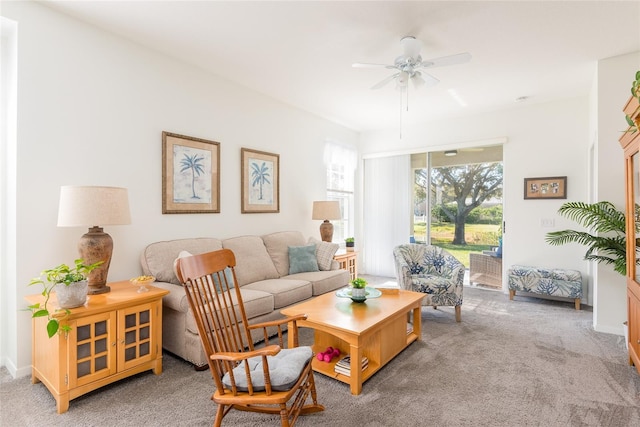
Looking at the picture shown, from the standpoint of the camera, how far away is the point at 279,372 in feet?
5.25

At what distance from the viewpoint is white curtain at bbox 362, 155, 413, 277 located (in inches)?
226

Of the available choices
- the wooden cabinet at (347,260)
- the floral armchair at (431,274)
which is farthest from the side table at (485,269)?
the wooden cabinet at (347,260)

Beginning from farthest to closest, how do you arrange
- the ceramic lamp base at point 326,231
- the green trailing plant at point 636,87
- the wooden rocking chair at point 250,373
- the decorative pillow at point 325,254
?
1. the ceramic lamp base at point 326,231
2. the decorative pillow at point 325,254
3. the green trailing plant at point 636,87
4. the wooden rocking chair at point 250,373

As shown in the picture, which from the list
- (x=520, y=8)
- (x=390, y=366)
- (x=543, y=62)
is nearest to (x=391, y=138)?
(x=543, y=62)

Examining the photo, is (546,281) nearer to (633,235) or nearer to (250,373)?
(633,235)

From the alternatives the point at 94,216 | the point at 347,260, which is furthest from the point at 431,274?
the point at 94,216

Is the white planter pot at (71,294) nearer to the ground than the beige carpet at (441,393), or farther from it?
farther from it

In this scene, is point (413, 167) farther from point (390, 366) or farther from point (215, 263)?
point (215, 263)

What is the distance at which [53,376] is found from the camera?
2.03 m

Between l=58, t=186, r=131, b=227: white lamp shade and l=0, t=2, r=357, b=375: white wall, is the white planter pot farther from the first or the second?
l=0, t=2, r=357, b=375: white wall

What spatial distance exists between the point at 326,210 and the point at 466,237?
7.95 ft

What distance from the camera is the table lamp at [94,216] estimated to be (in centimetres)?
222

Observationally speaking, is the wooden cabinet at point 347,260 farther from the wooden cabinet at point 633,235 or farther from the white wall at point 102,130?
the wooden cabinet at point 633,235

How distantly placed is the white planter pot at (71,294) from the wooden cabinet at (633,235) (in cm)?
379
